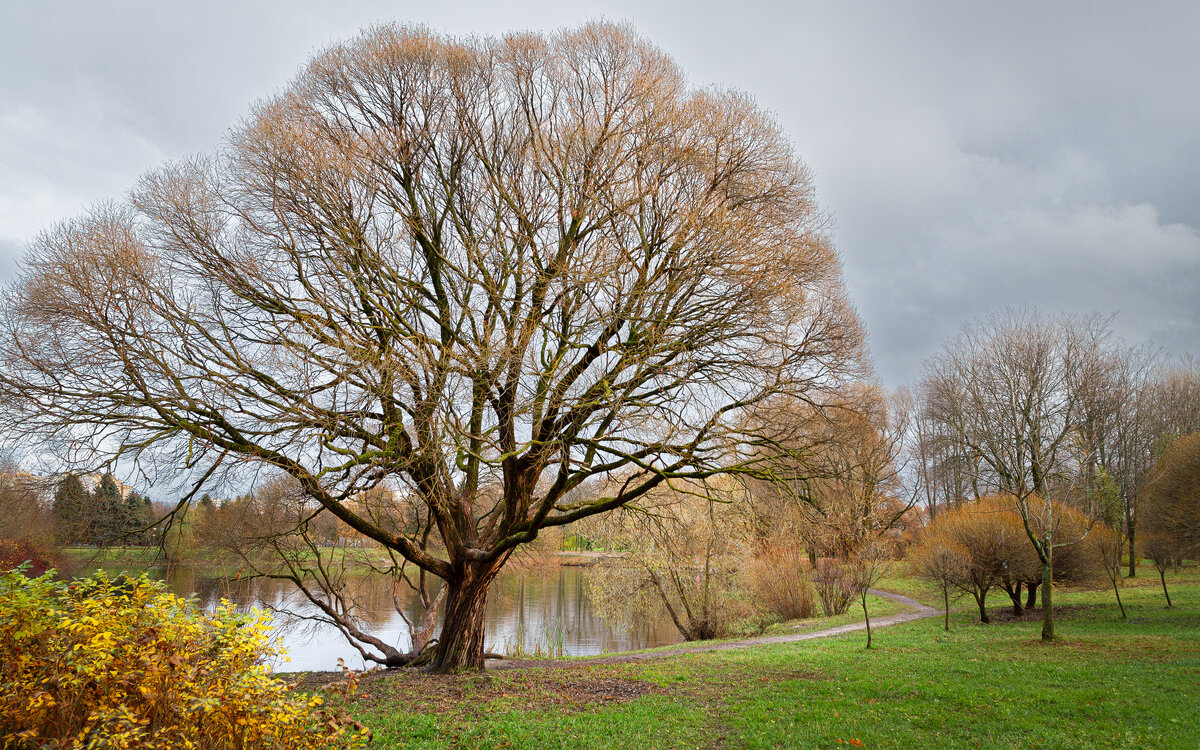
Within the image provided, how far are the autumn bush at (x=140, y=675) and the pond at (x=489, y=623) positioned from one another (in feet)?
38.8

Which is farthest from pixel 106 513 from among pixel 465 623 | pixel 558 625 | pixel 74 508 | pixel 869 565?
pixel 869 565

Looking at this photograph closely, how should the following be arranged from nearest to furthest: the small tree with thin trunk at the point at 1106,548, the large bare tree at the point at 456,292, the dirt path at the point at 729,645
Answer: the large bare tree at the point at 456,292 → the dirt path at the point at 729,645 → the small tree with thin trunk at the point at 1106,548

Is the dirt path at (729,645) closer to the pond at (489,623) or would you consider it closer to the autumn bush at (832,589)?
the autumn bush at (832,589)

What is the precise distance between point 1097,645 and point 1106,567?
930 cm

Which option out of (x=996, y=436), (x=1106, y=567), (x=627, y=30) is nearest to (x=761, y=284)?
(x=627, y=30)

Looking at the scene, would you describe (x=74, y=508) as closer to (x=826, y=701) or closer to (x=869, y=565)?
(x=826, y=701)

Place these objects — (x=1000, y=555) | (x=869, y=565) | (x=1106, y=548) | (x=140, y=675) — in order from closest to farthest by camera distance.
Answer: (x=140, y=675), (x=869, y=565), (x=1000, y=555), (x=1106, y=548)

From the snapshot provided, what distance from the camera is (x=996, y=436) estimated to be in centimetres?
1681

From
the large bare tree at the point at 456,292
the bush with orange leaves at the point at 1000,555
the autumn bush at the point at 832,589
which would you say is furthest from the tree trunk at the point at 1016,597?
the large bare tree at the point at 456,292

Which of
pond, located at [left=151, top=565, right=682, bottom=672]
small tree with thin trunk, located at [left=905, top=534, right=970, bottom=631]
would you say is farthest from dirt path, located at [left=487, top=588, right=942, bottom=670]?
pond, located at [left=151, top=565, right=682, bottom=672]

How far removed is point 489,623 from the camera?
24.6 m

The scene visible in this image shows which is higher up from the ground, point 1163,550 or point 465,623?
point 465,623

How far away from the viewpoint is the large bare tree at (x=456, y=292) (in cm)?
850

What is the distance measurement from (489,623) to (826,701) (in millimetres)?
18109
